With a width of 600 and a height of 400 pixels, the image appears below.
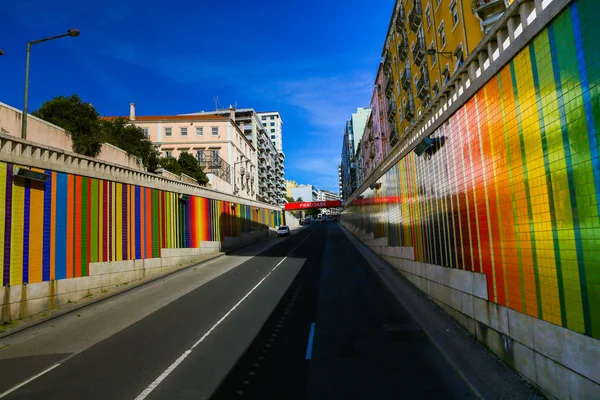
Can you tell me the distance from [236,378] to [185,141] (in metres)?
55.6

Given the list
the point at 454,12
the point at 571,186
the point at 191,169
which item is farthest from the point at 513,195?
the point at 191,169

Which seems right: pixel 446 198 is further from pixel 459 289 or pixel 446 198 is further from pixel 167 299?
pixel 167 299

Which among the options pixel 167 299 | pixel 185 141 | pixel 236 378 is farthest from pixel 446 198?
pixel 185 141

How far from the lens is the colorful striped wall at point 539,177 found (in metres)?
4.38

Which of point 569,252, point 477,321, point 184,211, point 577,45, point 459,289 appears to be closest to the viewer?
point 577,45

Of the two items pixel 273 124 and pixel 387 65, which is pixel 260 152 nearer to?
pixel 387 65

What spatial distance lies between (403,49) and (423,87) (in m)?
8.48

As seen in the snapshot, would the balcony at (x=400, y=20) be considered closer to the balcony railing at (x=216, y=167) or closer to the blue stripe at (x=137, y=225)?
the balcony railing at (x=216, y=167)

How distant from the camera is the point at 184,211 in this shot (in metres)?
23.1

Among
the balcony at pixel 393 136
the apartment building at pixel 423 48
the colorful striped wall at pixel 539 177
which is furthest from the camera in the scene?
the balcony at pixel 393 136

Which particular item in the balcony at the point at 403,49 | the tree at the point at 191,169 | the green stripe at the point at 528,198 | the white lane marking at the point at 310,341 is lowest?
the white lane marking at the point at 310,341

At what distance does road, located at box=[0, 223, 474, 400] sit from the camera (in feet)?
20.0

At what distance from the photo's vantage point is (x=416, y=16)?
2939cm

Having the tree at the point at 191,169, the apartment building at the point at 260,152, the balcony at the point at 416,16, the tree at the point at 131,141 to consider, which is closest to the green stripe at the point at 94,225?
the tree at the point at 131,141
